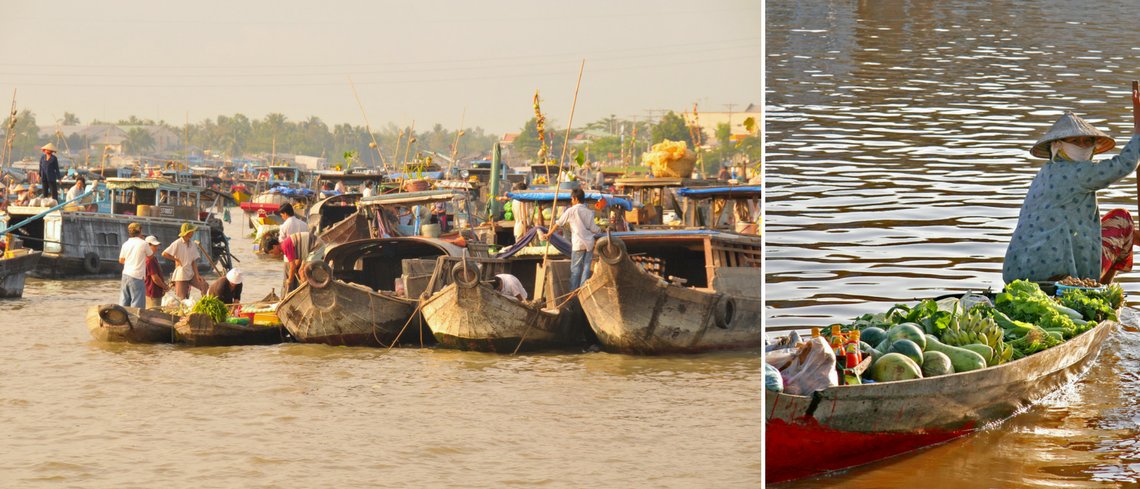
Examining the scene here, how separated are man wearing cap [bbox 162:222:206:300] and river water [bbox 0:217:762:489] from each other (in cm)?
37

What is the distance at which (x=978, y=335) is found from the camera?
456 cm

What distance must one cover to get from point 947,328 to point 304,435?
261 centimetres

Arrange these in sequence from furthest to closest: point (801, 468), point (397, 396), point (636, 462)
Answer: point (397, 396), point (636, 462), point (801, 468)

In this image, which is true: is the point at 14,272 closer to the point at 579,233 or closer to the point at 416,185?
the point at 416,185

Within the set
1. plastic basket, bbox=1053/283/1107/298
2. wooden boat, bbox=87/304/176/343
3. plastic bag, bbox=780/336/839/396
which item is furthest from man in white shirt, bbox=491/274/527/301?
plastic bag, bbox=780/336/839/396

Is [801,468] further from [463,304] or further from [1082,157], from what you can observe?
[463,304]

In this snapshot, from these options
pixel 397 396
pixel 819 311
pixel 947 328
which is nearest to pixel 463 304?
pixel 397 396

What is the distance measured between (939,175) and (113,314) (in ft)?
20.1

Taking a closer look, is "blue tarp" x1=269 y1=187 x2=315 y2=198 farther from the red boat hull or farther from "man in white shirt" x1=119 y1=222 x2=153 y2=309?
the red boat hull

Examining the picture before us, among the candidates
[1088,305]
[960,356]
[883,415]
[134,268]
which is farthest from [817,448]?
[134,268]

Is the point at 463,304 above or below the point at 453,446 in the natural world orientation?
above

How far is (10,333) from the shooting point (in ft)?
23.4

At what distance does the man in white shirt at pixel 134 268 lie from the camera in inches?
265

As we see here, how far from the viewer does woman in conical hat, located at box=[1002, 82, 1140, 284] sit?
217 inches
